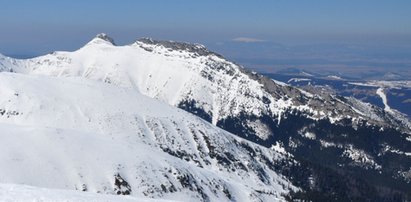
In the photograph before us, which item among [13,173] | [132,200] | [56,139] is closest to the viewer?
[132,200]

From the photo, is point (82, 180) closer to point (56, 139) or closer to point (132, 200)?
point (56, 139)

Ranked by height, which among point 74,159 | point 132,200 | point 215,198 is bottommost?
point 215,198

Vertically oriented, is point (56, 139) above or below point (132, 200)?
below

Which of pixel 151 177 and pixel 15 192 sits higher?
pixel 15 192

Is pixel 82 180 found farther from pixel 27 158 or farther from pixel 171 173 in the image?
pixel 171 173

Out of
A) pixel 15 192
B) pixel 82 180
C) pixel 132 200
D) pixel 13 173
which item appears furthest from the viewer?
pixel 82 180

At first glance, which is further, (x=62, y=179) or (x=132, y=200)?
(x=62, y=179)

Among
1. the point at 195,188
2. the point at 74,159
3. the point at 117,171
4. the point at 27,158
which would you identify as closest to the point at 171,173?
the point at 195,188

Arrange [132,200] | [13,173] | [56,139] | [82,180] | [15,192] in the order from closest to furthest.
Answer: [15,192], [132,200], [13,173], [82,180], [56,139]

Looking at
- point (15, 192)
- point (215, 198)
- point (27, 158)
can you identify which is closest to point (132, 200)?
point (15, 192)
